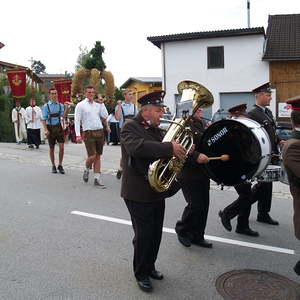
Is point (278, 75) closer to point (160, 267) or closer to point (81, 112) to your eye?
point (81, 112)

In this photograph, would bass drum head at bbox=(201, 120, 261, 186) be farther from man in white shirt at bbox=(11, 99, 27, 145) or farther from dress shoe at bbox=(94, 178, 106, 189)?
man in white shirt at bbox=(11, 99, 27, 145)

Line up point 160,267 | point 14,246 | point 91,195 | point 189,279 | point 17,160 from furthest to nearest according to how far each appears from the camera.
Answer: point 17,160
point 91,195
point 14,246
point 160,267
point 189,279

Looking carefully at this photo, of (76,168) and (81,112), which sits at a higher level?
(81,112)

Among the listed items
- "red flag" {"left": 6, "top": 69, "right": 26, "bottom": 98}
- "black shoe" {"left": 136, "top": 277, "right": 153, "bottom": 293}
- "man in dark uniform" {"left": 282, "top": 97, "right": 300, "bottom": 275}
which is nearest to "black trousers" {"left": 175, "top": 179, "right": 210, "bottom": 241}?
"black shoe" {"left": 136, "top": 277, "right": 153, "bottom": 293}

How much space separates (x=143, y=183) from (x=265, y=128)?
2156mm

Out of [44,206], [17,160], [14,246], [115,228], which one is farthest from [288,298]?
[17,160]

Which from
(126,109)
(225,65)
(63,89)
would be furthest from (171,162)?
(225,65)

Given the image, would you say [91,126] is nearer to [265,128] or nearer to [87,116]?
[87,116]

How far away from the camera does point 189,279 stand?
4.10 meters

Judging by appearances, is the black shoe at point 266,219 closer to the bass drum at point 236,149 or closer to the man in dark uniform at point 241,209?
the man in dark uniform at point 241,209

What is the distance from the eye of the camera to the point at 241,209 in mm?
5336

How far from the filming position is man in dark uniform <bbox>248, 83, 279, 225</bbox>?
5336mm

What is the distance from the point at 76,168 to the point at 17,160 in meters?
2.19

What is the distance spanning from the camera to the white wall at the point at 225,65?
83.5 ft
